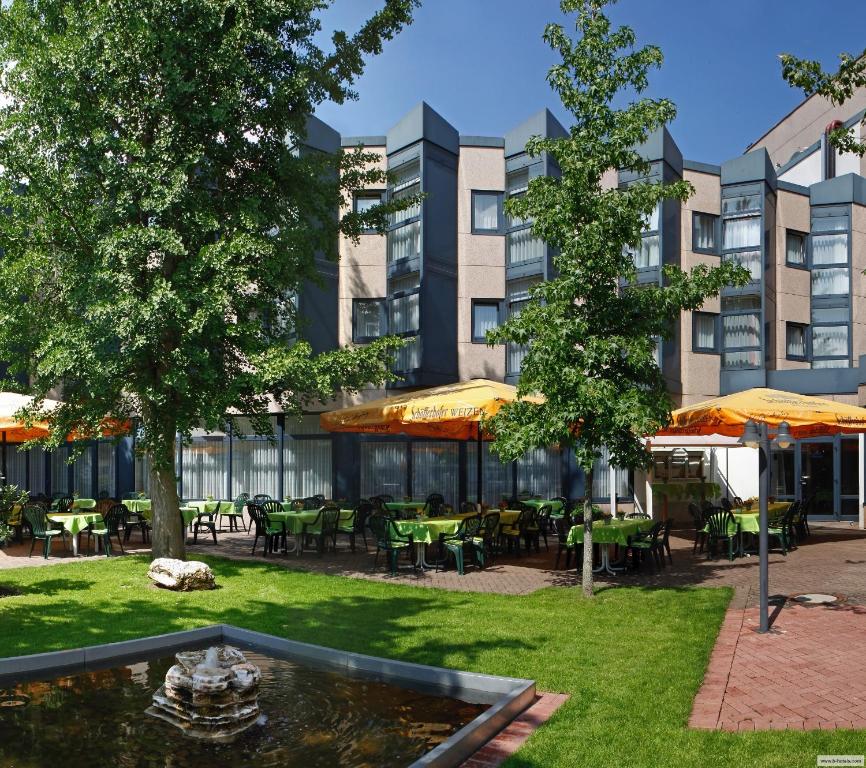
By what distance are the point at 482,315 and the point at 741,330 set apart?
9278 mm

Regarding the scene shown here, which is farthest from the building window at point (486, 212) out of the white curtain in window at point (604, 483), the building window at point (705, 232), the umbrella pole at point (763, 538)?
the umbrella pole at point (763, 538)

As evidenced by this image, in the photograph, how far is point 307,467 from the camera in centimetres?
2377

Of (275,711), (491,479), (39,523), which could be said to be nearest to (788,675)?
(275,711)

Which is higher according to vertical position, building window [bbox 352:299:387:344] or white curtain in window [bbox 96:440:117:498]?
building window [bbox 352:299:387:344]

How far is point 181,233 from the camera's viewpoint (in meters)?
13.8

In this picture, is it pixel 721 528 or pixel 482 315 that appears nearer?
pixel 721 528

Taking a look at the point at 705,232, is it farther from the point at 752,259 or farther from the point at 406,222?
the point at 406,222

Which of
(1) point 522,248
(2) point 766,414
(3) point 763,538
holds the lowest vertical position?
(3) point 763,538

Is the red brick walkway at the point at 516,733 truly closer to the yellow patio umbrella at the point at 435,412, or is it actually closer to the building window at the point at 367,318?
the yellow patio umbrella at the point at 435,412

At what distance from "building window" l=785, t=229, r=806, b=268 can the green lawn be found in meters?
20.1

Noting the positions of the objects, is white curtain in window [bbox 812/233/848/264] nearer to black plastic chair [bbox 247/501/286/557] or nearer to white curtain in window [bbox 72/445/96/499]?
black plastic chair [bbox 247/501/286/557]

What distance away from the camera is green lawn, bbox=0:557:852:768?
569cm

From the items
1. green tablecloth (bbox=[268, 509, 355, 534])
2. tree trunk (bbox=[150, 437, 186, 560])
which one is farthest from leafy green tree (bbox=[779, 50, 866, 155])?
tree trunk (bbox=[150, 437, 186, 560])

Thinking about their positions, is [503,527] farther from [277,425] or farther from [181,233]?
[277,425]
